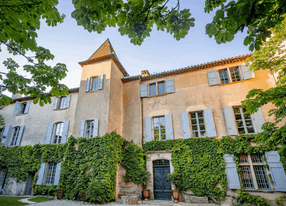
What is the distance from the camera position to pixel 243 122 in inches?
376

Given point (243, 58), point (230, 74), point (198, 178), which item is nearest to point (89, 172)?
point (198, 178)

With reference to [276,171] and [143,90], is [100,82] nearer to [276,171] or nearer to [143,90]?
[143,90]

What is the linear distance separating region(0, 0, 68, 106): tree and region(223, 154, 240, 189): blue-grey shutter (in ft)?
28.9

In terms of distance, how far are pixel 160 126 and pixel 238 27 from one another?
9448 mm

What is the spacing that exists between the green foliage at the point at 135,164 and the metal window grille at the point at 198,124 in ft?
11.8

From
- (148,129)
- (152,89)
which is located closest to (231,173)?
(148,129)

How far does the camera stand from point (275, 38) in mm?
7270

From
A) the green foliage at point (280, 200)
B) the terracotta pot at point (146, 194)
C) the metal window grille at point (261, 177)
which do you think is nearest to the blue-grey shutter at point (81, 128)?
the terracotta pot at point (146, 194)

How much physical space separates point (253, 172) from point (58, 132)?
1329 centimetres

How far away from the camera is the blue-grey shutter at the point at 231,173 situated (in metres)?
8.35

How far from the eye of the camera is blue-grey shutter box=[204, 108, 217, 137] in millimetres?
9703

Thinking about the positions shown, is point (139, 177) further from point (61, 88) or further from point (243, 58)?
point (243, 58)

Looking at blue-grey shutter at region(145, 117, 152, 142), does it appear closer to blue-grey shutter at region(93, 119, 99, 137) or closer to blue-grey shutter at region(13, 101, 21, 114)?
blue-grey shutter at region(93, 119, 99, 137)

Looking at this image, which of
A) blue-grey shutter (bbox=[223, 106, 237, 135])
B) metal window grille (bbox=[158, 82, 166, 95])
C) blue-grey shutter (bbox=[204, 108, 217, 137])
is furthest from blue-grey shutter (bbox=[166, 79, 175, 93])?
blue-grey shutter (bbox=[223, 106, 237, 135])
